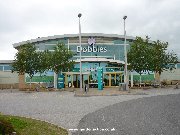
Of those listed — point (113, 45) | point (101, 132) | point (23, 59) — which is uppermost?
point (113, 45)

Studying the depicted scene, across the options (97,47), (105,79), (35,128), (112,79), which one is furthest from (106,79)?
(35,128)

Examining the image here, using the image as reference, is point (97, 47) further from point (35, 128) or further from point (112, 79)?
point (35, 128)

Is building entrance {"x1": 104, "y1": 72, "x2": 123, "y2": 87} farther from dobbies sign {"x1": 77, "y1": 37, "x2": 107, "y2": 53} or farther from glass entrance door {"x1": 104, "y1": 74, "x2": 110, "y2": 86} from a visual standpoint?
dobbies sign {"x1": 77, "y1": 37, "x2": 107, "y2": 53}

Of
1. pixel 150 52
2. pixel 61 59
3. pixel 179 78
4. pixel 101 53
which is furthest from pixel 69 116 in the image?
pixel 179 78

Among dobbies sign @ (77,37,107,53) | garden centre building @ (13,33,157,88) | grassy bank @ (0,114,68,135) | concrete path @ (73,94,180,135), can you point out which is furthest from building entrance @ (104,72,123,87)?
grassy bank @ (0,114,68,135)

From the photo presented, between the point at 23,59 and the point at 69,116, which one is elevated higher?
the point at 23,59

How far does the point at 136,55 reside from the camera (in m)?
42.7

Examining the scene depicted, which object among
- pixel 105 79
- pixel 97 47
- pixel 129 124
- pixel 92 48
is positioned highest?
pixel 97 47

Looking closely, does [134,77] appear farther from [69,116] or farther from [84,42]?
[69,116]

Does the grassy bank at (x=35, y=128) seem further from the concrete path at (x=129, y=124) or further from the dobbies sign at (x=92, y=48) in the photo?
the dobbies sign at (x=92, y=48)


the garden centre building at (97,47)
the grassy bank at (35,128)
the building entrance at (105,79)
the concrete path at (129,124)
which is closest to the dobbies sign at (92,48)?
the garden centre building at (97,47)

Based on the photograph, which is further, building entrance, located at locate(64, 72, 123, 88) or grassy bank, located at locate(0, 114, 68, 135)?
building entrance, located at locate(64, 72, 123, 88)

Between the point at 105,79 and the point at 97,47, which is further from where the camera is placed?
the point at 97,47

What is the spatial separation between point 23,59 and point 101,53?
13.8m
